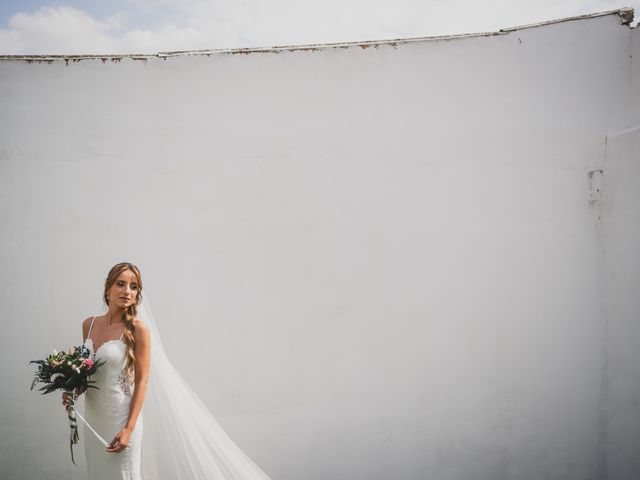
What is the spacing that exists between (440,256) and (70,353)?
3.30 meters

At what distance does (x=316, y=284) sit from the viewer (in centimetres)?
473

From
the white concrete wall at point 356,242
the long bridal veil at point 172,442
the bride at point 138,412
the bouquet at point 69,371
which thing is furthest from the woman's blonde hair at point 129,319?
the white concrete wall at point 356,242

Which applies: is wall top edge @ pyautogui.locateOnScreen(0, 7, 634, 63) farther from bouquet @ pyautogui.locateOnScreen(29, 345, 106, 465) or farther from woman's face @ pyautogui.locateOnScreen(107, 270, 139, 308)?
bouquet @ pyautogui.locateOnScreen(29, 345, 106, 465)

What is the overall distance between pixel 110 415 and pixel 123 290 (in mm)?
907

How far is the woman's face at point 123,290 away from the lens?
3689 mm

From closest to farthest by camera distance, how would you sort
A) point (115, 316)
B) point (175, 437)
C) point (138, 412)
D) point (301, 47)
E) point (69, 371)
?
point (69, 371)
point (138, 412)
point (115, 316)
point (175, 437)
point (301, 47)

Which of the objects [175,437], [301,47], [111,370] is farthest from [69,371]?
[301,47]

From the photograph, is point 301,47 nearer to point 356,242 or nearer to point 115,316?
point 356,242

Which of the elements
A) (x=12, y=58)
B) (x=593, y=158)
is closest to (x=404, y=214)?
(x=593, y=158)

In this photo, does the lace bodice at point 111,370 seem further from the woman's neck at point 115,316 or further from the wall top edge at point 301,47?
the wall top edge at point 301,47

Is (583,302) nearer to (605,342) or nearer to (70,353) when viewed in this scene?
(605,342)

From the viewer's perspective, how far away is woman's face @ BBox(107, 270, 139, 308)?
369cm

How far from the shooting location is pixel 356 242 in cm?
476

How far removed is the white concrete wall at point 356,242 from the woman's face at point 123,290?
837mm
